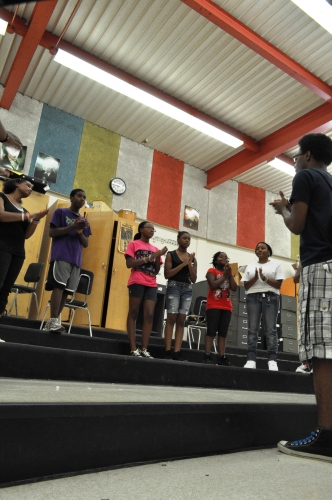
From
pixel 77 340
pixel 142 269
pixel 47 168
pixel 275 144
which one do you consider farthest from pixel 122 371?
pixel 275 144

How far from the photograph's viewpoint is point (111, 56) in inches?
272

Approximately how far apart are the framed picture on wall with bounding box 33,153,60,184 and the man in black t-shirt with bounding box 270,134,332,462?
6.57 metres

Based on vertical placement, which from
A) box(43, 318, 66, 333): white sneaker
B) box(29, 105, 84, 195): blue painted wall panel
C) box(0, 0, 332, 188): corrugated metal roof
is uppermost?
box(0, 0, 332, 188): corrugated metal roof

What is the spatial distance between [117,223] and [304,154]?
444cm

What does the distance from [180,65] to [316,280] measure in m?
6.26

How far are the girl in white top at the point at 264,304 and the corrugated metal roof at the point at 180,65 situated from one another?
397 centimetres

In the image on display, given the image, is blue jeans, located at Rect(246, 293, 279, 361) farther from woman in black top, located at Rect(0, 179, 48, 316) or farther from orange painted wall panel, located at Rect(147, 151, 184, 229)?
orange painted wall panel, located at Rect(147, 151, 184, 229)

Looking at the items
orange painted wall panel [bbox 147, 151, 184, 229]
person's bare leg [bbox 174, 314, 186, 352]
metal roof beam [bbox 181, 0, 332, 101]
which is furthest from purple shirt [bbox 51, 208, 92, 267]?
orange painted wall panel [bbox 147, 151, 184, 229]

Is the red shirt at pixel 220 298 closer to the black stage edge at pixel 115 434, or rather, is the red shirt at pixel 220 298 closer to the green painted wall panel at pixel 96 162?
the black stage edge at pixel 115 434

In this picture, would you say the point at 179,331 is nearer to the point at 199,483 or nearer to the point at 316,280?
the point at 316,280

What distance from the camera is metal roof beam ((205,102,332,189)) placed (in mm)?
7429

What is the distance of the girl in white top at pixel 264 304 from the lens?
392cm

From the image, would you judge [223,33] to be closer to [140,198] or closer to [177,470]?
[140,198]

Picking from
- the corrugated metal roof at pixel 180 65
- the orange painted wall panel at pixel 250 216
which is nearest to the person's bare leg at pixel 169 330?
the corrugated metal roof at pixel 180 65
